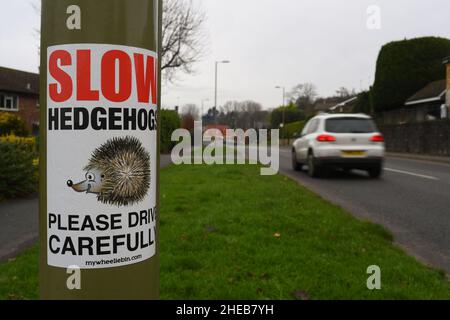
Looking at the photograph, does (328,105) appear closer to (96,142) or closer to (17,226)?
(17,226)

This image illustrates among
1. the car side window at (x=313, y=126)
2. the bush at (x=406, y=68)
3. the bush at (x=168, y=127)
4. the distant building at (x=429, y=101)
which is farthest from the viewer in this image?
the bush at (x=406, y=68)

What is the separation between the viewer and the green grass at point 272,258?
3639 millimetres

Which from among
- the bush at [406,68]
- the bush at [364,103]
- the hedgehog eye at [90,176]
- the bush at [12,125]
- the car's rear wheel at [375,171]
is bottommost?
the car's rear wheel at [375,171]

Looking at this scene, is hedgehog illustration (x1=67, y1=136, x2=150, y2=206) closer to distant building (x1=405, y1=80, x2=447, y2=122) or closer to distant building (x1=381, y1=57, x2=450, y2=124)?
distant building (x1=381, y1=57, x2=450, y2=124)

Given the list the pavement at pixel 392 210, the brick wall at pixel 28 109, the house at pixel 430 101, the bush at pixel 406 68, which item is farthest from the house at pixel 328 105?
the pavement at pixel 392 210

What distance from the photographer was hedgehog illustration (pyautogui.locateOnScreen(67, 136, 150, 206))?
155 cm

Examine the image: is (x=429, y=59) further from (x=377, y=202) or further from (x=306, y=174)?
(x=377, y=202)

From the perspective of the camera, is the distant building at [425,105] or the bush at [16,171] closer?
the bush at [16,171]

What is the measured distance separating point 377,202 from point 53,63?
8.14 metres

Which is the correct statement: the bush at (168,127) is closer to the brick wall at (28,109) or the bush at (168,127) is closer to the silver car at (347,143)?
the silver car at (347,143)

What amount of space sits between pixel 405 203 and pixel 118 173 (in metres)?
8.08

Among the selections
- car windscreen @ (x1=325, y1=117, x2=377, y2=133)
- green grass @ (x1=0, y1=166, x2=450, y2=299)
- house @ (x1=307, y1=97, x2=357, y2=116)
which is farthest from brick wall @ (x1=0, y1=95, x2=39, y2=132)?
house @ (x1=307, y1=97, x2=357, y2=116)

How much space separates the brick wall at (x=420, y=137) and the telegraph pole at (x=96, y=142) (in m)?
26.7
